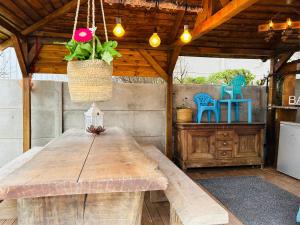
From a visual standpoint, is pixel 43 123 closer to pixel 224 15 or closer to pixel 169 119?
pixel 169 119

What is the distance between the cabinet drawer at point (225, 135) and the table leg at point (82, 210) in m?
3.12

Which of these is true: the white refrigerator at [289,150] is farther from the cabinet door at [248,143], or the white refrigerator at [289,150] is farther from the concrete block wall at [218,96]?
the concrete block wall at [218,96]

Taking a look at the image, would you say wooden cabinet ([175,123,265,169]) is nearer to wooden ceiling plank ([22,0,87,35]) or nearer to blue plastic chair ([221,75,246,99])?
blue plastic chair ([221,75,246,99])

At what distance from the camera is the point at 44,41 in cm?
407

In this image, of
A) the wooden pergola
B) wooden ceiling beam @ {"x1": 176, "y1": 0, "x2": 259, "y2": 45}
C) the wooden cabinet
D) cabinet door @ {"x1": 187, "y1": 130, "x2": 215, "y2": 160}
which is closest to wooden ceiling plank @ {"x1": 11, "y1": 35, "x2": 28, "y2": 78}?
the wooden pergola

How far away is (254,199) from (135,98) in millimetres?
2564

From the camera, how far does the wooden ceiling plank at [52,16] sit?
353 centimetres

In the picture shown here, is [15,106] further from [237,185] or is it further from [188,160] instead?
[237,185]

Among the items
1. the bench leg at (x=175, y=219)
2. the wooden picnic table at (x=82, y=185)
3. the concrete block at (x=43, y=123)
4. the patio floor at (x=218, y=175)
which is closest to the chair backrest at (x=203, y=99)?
the patio floor at (x=218, y=175)

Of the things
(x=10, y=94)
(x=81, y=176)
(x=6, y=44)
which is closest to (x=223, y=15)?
(x=81, y=176)

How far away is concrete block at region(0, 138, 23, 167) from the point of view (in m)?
4.13

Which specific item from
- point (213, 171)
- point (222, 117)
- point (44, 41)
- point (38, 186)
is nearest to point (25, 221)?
point (38, 186)

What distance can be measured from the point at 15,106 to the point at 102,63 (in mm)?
3149

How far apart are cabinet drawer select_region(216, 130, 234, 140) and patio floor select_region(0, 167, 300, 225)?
62 centimetres
